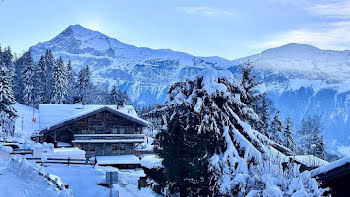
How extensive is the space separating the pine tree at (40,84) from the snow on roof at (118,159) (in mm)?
56446

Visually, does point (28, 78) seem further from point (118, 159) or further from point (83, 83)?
point (118, 159)

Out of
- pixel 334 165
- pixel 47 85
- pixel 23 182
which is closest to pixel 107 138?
pixel 23 182

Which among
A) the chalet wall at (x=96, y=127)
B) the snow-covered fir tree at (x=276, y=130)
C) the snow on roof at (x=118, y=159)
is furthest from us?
the snow-covered fir tree at (x=276, y=130)

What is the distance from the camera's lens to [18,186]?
15.8m

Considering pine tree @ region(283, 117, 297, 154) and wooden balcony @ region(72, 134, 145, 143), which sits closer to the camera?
wooden balcony @ region(72, 134, 145, 143)

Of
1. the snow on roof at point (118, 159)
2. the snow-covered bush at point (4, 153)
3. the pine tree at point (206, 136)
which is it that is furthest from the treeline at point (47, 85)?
the pine tree at point (206, 136)

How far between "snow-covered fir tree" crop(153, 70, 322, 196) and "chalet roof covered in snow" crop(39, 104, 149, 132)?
22700 mm

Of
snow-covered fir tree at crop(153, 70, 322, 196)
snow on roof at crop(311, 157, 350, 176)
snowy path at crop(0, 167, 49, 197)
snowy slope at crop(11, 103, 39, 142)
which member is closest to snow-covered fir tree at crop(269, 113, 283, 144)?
snow-covered fir tree at crop(153, 70, 322, 196)

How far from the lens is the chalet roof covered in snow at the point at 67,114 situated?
3878cm

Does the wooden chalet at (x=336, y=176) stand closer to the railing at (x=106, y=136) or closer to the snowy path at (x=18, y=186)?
the snowy path at (x=18, y=186)

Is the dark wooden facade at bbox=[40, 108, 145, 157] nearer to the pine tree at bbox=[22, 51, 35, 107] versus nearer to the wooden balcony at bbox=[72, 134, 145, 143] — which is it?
the wooden balcony at bbox=[72, 134, 145, 143]

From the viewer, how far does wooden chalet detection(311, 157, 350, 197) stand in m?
10.6

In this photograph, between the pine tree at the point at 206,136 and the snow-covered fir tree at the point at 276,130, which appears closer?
the pine tree at the point at 206,136

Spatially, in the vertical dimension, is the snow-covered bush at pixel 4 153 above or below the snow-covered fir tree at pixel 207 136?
below
